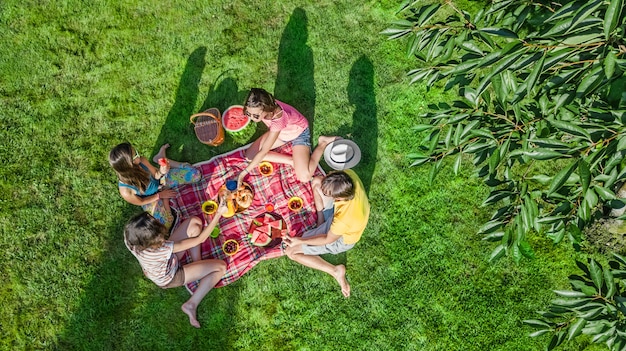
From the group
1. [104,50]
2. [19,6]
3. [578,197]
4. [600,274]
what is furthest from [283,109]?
[19,6]

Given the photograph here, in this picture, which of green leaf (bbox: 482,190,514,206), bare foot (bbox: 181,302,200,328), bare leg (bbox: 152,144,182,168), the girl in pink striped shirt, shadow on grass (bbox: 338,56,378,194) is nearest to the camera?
green leaf (bbox: 482,190,514,206)

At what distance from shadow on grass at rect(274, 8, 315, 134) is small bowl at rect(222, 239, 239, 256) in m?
2.02

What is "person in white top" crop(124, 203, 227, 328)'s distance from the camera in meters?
5.01

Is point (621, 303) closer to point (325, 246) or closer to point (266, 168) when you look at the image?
point (325, 246)

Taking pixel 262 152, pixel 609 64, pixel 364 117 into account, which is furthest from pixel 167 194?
pixel 609 64

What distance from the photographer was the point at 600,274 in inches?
124

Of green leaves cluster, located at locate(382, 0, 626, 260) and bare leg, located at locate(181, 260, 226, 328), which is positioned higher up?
green leaves cluster, located at locate(382, 0, 626, 260)

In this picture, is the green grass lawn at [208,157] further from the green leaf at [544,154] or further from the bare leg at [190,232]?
the green leaf at [544,154]

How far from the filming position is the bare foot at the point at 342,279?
20.0 feet

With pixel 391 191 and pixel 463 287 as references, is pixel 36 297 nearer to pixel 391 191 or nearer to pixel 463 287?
pixel 391 191

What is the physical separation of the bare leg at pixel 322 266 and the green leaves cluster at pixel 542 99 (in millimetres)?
2529

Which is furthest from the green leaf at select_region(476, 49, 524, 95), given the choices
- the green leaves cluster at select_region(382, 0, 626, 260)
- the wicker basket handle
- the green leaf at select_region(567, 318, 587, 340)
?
the wicker basket handle

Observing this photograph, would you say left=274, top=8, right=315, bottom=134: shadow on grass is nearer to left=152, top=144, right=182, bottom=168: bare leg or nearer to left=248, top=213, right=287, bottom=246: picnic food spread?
left=248, top=213, right=287, bottom=246: picnic food spread

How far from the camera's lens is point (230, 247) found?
6.29 meters
